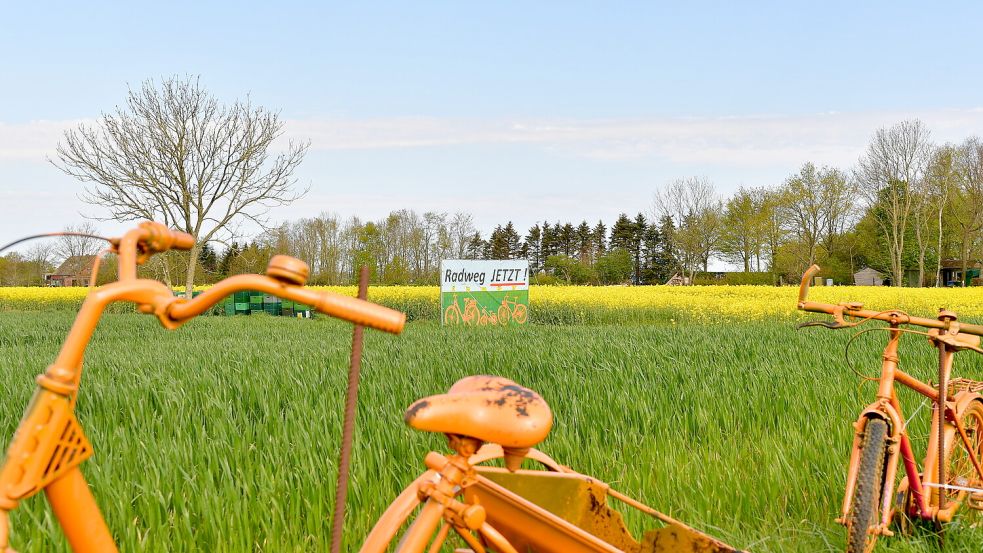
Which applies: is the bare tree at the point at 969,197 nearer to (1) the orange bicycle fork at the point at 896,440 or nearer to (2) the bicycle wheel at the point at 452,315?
(2) the bicycle wheel at the point at 452,315

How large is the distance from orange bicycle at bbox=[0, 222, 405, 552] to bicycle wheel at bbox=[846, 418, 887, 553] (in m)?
1.92

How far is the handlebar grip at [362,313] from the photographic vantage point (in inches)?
31.5

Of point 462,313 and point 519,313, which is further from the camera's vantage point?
point 519,313

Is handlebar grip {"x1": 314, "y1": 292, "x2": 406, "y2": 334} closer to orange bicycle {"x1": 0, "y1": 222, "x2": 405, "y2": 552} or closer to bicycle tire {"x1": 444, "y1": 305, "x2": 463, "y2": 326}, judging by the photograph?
orange bicycle {"x1": 0, "y1": 222, "x2": 405, "y2": 552}

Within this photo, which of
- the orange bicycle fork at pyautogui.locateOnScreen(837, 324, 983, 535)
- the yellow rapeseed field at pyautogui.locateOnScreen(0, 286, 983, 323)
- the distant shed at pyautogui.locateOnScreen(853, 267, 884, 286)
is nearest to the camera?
the orange bicycle fork at pyautogui.locateOnScreen(837, 324, 983, 535)

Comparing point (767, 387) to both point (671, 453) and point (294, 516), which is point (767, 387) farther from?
point (294, 516)

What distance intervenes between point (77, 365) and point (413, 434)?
267cm

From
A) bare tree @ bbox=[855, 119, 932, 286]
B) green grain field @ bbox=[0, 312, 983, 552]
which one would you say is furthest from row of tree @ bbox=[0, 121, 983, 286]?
green grain field @ bbox=[0, 312, 983, 552]

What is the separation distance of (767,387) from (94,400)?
454cm

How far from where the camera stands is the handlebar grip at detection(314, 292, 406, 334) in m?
0.80

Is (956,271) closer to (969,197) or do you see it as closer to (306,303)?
(969,197)

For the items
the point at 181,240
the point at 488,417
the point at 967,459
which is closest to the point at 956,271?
the point at 967,459

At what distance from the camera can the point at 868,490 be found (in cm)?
216

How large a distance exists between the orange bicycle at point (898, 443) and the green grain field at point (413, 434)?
16cm
